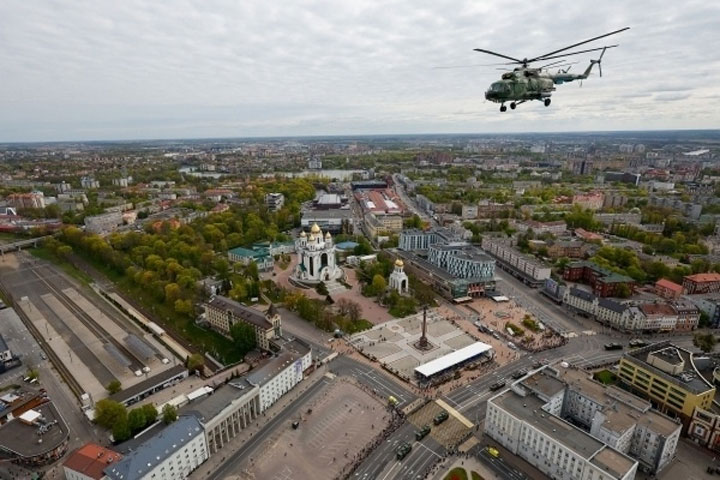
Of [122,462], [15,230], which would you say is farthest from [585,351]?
[15,230]

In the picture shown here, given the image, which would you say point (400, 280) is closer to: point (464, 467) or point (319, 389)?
point (319, 389)

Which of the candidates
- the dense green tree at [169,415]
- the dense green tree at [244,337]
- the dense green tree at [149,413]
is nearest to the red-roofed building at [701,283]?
the dense green tree at [244,337]

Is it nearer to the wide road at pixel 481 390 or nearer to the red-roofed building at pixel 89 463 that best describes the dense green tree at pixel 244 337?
the red-roofed building at pixel 89 463

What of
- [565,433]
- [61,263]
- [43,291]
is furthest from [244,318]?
[61,263]

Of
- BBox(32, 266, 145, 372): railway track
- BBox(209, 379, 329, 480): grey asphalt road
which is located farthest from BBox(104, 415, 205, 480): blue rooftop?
BBox(32, 266, 145, 372): railway track

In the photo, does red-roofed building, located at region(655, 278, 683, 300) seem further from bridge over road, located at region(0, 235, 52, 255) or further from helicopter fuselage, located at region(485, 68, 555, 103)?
bridge over road, located at region(0, 235, 52, 255)

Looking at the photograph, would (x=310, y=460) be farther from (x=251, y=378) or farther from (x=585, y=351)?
(x=585, y=351)
